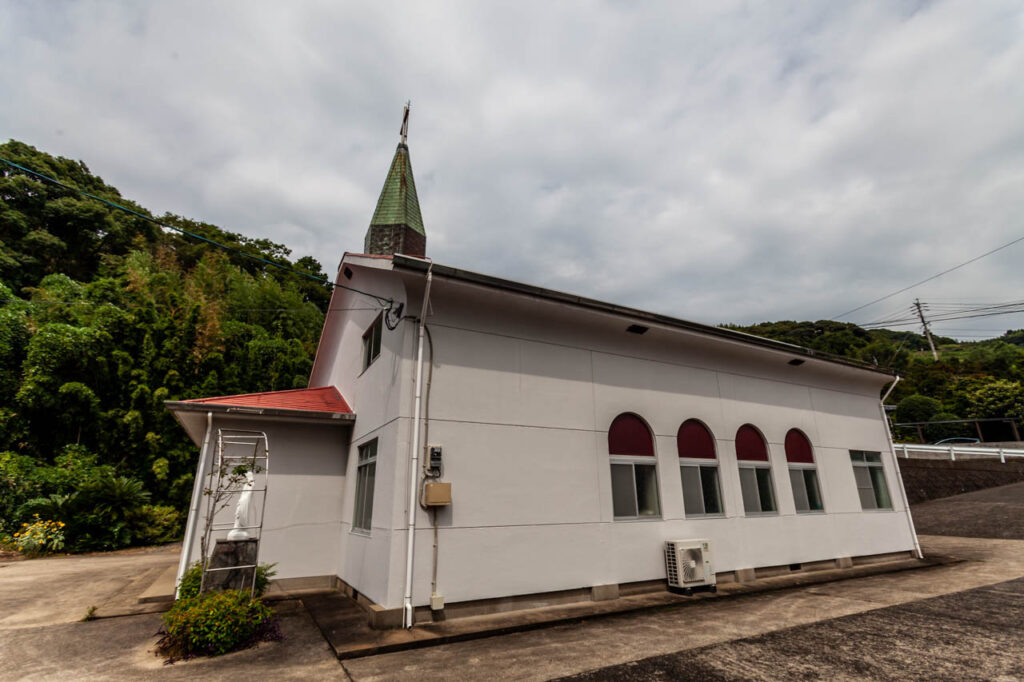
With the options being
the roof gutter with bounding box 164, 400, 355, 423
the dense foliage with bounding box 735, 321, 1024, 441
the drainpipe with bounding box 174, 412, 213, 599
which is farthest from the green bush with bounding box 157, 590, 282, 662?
the dense foliage with bounding box 735, 321, 1024, 441

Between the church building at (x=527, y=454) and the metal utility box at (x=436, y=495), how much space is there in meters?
0.03

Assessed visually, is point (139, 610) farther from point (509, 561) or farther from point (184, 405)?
point (509, 561)

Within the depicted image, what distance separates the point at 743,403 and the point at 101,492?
55.7 ft

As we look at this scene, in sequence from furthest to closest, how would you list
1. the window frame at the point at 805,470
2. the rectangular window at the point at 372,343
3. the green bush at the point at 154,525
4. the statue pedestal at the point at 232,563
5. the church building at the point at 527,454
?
1. the green bush at the point at 154,525
2. the window frame at the point at 805,470
3. the rectangular window at the point at 372,343
4. the church building at the point at 527,454
5. the statue pedestal at the point at 232,563

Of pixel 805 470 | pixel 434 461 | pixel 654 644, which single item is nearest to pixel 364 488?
pixel 434 461

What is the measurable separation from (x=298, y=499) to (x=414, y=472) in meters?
3.58

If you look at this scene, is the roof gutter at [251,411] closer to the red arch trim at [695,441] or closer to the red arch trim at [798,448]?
the red arch trim at [695,441]

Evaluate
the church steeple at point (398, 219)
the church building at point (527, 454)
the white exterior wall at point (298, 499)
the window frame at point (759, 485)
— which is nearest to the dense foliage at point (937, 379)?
the church building at point (527, 454)

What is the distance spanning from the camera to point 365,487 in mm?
7195

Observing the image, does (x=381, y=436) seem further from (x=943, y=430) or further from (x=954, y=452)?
(x=943, y=430)

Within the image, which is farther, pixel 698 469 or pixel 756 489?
pixel 756 489

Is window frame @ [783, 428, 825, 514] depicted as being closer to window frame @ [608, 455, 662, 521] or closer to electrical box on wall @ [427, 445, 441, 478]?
window frame @ [608, 455, 662, 521]

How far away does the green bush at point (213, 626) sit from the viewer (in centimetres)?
462

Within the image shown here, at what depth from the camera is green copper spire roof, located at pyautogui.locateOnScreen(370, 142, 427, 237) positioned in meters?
11.4
